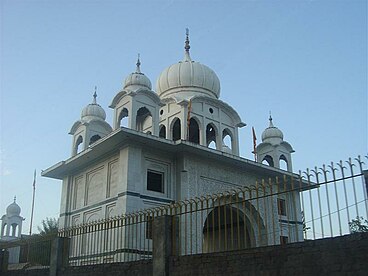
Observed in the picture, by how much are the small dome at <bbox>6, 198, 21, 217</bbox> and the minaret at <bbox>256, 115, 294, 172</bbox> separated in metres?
21.8

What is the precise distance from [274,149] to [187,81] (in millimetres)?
5682

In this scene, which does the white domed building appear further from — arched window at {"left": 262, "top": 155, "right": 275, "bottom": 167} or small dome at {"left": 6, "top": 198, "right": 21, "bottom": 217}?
small dome at {"left": 6, "top": 198, "right": 21, "bottom": 217}

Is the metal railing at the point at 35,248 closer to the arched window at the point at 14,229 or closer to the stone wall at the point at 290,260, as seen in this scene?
the stone wall at the point at 290,260

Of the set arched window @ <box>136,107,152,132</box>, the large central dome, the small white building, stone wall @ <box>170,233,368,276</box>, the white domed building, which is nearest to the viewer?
stone wall @ <box>170,233,368,276</box>

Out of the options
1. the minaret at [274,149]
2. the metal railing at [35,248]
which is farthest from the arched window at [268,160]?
the metal railing at [35,248]

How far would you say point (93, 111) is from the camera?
21.0m

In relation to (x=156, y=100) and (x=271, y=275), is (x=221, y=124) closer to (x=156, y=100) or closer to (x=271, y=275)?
(x=156, y=100)

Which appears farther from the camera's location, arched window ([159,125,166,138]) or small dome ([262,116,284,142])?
small dome ([262,116,284,142])

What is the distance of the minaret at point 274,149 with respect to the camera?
2280 cm

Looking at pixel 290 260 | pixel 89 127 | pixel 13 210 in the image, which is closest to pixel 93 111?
pixel 89 127

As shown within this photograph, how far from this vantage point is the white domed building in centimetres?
1658

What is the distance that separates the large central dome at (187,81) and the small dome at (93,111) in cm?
322

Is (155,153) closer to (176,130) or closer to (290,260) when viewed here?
(176,130)

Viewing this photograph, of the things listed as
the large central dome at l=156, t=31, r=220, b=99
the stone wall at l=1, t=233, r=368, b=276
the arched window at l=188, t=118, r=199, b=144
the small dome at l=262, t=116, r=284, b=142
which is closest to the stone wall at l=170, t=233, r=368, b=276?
the stone wall at l=1, t=233, r=368, b=276
